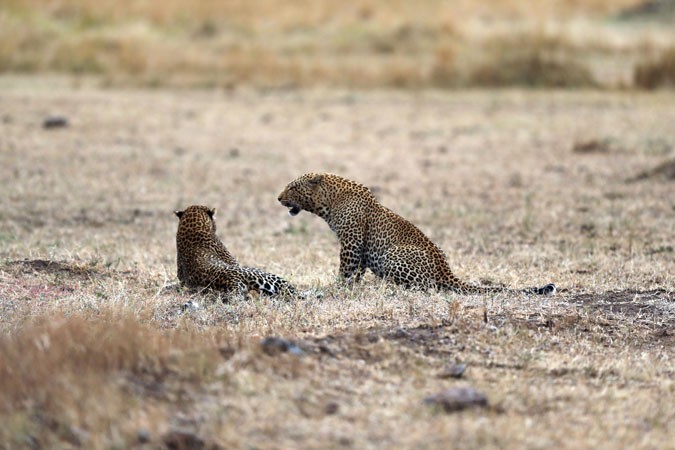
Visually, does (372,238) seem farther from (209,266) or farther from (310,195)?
(209,266)

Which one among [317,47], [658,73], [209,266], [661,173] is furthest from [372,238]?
[317,47]

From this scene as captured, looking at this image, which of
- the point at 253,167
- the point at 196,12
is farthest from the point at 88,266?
the point at 196,12

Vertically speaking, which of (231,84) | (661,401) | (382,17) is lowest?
(661,401)

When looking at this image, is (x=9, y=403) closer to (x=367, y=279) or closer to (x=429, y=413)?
(x=429, y=413)

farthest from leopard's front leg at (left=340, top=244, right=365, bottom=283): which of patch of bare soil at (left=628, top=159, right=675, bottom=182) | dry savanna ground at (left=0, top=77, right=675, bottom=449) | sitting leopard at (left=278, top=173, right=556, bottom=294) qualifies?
patch of bare soil at (left=628, top=159, right=675, bottom=182)

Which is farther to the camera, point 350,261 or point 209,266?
point 350,261

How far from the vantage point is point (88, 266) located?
9.02 m

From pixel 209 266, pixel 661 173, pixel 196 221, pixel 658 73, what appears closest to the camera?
pixel 209 266

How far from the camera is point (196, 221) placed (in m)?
8.64

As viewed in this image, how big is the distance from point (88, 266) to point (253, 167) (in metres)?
6.84

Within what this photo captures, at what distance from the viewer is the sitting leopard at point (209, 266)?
7.94m

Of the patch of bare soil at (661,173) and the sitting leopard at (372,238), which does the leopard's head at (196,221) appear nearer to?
the sitting leopard at (372,238)

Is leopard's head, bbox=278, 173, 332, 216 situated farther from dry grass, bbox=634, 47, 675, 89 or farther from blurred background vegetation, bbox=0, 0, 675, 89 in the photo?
dry grass, bbox=634, 47, 675, 89

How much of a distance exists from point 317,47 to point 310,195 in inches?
744
